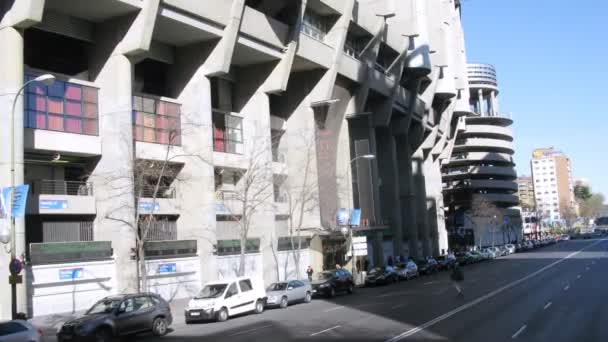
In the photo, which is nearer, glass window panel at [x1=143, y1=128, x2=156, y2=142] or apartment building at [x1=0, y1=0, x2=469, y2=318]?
apartment building at [x1=0, y1=0, x2=469, y2=318]

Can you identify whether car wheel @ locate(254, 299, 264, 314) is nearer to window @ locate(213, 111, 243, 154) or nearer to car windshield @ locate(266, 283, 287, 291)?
car windshield @ locate(266, 283, 287, 291)

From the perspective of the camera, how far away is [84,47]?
35281mm

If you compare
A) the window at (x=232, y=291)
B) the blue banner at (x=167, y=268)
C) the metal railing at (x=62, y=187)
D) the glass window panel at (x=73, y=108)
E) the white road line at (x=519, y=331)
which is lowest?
the white road line at (x=519, y=331)

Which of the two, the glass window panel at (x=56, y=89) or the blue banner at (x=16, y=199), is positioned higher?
the glass window panel at (x=56, y=89)

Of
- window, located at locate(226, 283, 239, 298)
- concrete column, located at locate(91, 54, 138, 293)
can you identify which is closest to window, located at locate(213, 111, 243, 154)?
concrete column, located at locate(91, 54, 138, 293)

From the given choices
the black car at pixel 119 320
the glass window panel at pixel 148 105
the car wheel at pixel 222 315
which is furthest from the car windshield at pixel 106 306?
the glass window panel at pixel 148 105

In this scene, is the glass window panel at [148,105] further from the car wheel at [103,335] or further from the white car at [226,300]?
the car wheel at [103,335]

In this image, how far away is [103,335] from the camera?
773 inches

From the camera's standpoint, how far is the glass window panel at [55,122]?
30.9 m

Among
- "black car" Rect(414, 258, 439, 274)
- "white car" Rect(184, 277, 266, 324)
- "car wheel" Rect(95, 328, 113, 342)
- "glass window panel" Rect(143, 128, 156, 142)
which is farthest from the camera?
"black car" Rect(414, 258, 439, 274)

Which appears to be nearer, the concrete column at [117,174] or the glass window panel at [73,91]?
the concrete column at [117,174]

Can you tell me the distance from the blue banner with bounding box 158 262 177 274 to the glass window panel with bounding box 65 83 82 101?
10467 mm

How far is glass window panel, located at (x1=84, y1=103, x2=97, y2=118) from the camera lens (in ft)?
107

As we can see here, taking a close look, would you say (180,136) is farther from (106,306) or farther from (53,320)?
(106,306)
